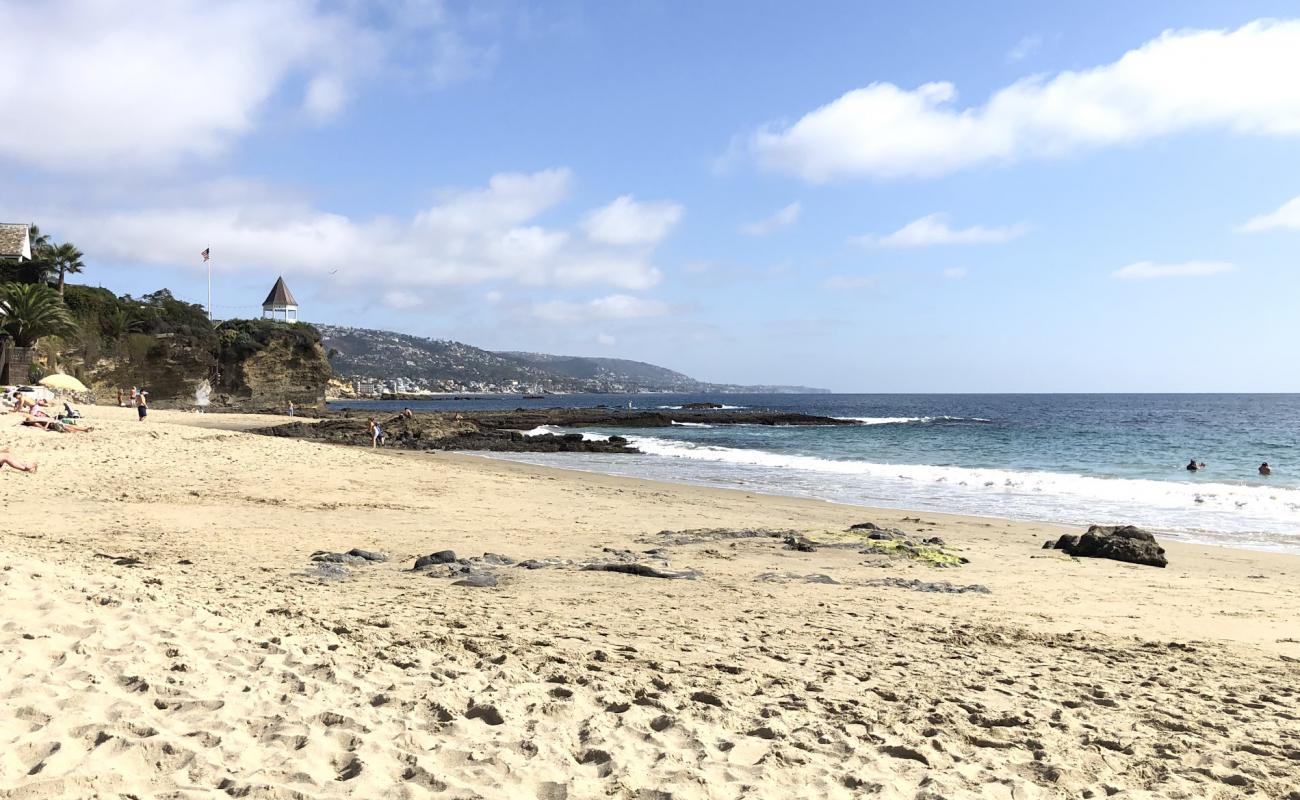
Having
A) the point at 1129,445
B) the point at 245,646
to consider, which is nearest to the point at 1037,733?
the point at 245,646

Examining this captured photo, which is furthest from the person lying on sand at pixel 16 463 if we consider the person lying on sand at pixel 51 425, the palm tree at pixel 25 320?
the palm tree at pixel 25 320

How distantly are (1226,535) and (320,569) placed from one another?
15.2 metres

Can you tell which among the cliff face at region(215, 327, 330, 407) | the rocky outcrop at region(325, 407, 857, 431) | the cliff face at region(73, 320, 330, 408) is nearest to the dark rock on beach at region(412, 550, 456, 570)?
the rocky outcrop at region(325, 407, 857, 431)

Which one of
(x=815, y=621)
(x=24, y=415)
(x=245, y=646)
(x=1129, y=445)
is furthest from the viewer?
(x=1129, y=445)

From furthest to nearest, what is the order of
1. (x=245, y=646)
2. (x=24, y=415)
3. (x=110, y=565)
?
(x=24, y=415)
(x=110, y=565)
(x=245, y=646)

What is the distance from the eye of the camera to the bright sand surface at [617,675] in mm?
3537

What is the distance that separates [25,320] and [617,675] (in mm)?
45570

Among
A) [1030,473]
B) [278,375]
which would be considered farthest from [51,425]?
[278,375]

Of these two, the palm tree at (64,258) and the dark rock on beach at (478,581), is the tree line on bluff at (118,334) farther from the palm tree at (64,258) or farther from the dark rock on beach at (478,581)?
the dark rock on beach at (478,581)

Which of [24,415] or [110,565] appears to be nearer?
[110,565]

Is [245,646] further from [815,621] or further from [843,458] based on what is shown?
[843,458]

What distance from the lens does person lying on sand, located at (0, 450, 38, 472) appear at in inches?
512

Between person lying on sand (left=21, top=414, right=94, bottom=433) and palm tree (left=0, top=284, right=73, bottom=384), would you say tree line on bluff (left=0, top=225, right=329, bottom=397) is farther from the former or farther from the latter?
person lying on sand (left=21, top=414, right=94, bottom=433)

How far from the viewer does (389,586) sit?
7336mm
